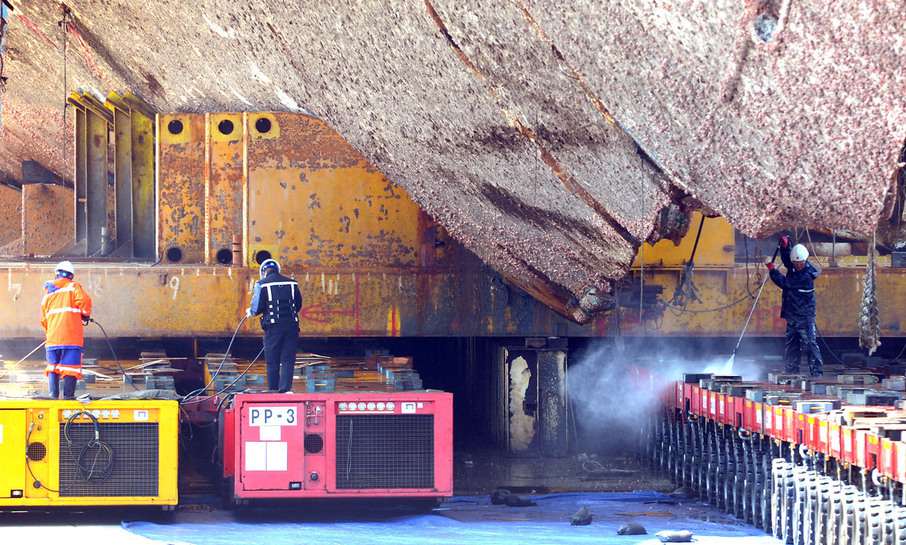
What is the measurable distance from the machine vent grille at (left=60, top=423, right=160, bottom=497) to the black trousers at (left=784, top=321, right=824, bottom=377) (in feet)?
19.4

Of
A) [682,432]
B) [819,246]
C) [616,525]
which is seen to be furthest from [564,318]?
[616,525]

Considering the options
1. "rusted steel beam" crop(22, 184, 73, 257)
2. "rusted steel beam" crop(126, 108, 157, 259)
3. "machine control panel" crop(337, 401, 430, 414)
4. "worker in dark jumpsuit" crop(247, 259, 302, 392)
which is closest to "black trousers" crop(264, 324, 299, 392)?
"worker in dark jumpsuit" crop(247, 259, 302, 392)

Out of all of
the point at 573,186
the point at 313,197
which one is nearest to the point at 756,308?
the point at 313,197

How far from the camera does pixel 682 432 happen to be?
539 inches

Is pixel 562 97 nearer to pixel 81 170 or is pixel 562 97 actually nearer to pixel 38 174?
pixel 81 170

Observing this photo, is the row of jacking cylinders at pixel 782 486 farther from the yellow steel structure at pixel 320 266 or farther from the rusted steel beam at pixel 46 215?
the rusted steel beam at pixel 46 215

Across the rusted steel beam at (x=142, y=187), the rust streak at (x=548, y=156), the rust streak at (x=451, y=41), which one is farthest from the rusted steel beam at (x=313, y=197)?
the rust streak at (x=451, y=41)

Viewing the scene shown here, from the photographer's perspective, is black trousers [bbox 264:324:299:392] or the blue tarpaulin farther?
black trousers [bbox 264:324:299:392]

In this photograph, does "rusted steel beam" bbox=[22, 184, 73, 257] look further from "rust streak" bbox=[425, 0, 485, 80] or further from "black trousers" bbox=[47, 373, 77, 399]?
"rust streak" bbox=[425, 0, 485, 80]

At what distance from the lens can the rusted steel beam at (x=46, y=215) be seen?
2083 cm

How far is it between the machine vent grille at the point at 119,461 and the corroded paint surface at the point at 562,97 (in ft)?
10.6

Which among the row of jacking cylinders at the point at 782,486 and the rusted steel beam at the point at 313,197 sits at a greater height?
Answer: the rusted steel beam at the point at 313,197

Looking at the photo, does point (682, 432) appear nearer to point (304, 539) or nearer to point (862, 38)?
point (304, 539)

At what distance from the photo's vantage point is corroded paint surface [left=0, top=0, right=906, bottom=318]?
24.3 feet
